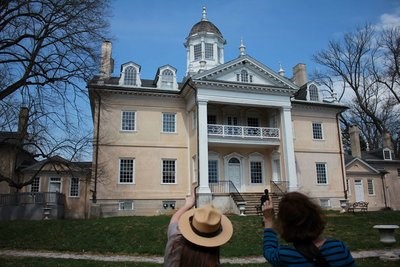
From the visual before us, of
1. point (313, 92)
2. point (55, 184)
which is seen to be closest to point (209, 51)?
point (313, 92)

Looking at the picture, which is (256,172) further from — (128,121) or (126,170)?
(128,121)

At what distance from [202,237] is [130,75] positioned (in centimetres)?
2455

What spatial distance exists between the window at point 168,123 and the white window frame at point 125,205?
5450 mm

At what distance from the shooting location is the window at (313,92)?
30.0 m

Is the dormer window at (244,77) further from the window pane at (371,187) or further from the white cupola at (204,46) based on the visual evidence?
the window pane at (371,187)

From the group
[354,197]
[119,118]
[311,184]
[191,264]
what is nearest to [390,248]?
[191,264]

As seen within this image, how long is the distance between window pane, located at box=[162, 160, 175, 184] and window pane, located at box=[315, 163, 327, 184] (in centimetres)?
1145

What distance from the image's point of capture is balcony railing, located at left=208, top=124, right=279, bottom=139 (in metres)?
25.0

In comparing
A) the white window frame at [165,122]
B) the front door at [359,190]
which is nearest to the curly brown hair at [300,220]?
the white window frame at [165,122]

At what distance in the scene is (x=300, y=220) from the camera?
8.31ft

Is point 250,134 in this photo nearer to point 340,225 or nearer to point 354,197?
point 340,225

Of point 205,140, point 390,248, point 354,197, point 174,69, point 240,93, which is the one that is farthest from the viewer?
point 354,197

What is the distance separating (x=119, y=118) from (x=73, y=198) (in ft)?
25.9

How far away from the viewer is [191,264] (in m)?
2.52
